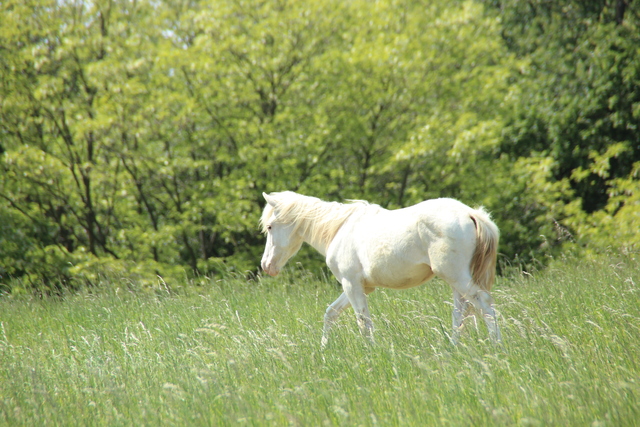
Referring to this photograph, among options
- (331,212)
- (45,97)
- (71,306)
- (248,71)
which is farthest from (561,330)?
(45,97)

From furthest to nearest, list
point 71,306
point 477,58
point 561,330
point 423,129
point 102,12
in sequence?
point 477,58 → point 102,12 → point 423,129 → point 71,306 → point 561,330

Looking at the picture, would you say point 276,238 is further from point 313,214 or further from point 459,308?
point 459,308

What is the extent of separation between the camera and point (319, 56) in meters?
12.9

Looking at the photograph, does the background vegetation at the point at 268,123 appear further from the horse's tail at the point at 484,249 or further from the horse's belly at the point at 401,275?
the horse's tail at the point at 484,249

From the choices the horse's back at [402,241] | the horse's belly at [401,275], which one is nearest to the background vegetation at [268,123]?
the horse's back at [402,241]

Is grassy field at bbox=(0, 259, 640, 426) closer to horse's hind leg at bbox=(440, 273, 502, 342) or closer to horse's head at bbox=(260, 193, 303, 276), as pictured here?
horse's hind leg at bbox=(440, 273, 502, 342)

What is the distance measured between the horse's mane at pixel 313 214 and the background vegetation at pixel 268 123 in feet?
20.0

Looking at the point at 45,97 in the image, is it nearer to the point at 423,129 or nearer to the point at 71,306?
the point at 71,306

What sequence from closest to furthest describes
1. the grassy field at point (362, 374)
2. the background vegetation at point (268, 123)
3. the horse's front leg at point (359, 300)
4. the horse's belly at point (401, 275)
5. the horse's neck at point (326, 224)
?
the grassy field at point (362, 374)
the horse's belly at point (401, 275)
the horse's front leg at point (359, 300)
the horse's neck at point (326, 224)
the background vegetation at point (268, 123)

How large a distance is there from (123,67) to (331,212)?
846 cm

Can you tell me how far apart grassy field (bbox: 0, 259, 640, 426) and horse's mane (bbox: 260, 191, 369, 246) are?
875 millimetres

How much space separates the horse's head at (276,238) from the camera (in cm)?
560

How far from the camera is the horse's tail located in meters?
4.32

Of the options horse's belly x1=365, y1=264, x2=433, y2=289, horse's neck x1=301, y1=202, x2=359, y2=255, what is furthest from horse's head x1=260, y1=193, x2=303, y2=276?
horse's belly x1=365, y1=264, x2=433, y2=289
